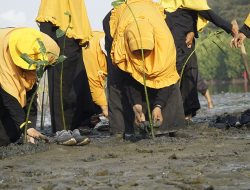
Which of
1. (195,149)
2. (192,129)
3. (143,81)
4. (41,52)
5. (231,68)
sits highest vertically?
(41,52)

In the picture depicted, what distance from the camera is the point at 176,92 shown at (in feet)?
21.9

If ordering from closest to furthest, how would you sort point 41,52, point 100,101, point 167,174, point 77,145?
point 167,174, point 41,52, point 77,145, point 100,101

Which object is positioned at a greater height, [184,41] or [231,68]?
[184,41]

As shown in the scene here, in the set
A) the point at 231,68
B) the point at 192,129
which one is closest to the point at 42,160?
the point at 192,129

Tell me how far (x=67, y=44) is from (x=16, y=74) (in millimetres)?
1740

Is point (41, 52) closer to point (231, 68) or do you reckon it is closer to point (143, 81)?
point (143, 81)

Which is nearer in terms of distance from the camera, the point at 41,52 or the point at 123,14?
the point at 41,52

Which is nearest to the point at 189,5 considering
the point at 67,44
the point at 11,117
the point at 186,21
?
the point at 186,21

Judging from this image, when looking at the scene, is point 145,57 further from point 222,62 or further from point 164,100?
point 222,62

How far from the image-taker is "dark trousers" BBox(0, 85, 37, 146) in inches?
226

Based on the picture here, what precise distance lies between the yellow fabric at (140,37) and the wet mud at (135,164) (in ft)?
2.77

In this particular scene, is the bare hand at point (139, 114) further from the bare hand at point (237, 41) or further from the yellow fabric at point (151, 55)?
the bare hand at point (237, 41)

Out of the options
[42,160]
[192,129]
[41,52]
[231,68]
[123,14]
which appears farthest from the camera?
[231,68]

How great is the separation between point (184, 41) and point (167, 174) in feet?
12.8
